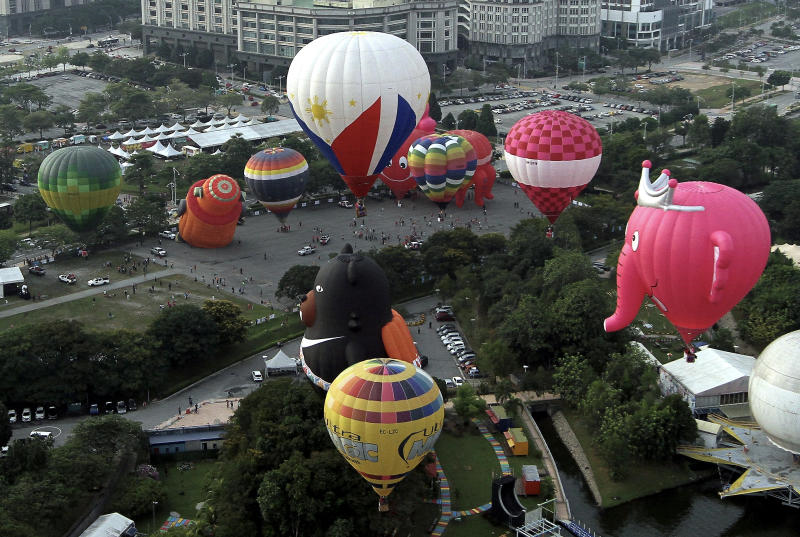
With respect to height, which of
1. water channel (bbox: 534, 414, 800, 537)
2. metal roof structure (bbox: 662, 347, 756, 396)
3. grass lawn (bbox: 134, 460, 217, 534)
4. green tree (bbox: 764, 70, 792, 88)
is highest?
green tree (bbox: 764, 70, 792, 88)

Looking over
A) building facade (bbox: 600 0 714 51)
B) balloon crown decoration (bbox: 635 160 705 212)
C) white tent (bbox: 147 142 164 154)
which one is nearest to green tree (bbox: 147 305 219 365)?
balloon crown decoration (bbox: 635 160 705 212)

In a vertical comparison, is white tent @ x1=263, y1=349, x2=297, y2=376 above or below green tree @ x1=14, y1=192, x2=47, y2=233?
below

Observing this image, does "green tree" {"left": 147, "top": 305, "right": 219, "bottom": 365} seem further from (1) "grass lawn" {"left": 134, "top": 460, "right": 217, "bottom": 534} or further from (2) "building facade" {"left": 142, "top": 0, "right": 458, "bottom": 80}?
(2) "building facade" {"left": 142, "top": 0, "right": 458, "bottom": 80}

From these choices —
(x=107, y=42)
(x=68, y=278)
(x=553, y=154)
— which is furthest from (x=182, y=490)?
(x=107, y=42)

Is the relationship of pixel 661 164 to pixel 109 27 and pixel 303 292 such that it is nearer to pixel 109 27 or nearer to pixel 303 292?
pixel 303 292

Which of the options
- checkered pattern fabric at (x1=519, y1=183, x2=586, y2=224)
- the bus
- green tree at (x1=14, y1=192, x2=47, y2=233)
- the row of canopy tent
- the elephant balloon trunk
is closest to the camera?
the elephant balloon trunk

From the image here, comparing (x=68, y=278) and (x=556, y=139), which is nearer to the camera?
(x=556, y=139)

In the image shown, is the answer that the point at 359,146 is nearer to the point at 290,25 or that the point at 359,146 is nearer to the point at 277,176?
the point at 277,176

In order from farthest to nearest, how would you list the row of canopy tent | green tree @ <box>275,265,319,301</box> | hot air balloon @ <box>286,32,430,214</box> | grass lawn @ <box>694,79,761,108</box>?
grass lawn @ <box>694,79,761,108</box>
the row of canopy tent
green tree @ <box>275,265,319,301</box>
hot air balloon @ <box>286,32,430,214</box>
